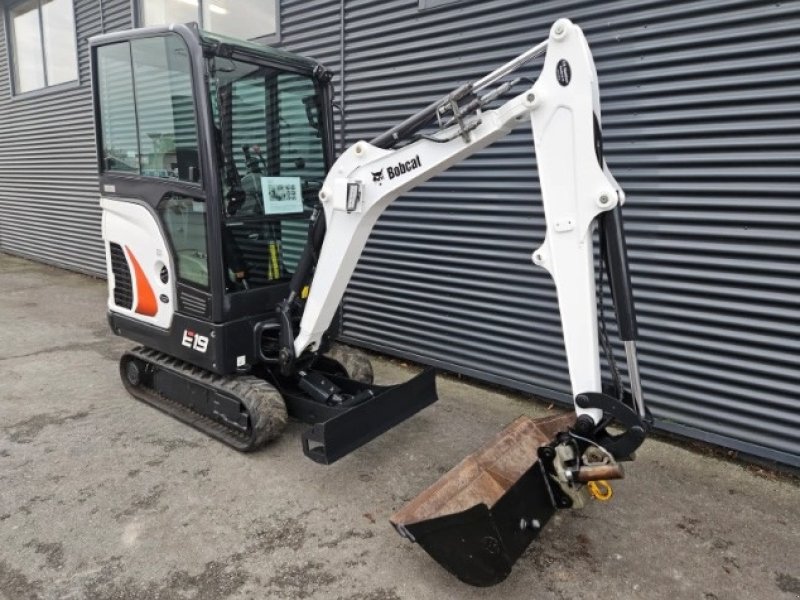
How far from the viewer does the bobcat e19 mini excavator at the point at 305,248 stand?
2.28 m

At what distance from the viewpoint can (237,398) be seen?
338 centimetres

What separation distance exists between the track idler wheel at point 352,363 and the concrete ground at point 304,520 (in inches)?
19.7

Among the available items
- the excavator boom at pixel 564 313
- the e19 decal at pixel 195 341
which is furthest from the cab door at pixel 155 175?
the excavator boom at pixel 564 313

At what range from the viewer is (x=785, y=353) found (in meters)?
3.28

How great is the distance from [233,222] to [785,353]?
3372 millimetres

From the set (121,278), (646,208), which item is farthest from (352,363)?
(646,208)

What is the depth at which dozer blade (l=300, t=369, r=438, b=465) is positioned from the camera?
2.96m

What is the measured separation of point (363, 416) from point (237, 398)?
81 cm

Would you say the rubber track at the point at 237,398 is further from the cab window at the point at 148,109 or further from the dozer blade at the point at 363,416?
the cab window at the point at 148,109

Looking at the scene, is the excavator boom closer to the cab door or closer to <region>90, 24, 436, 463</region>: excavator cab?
<region>90, 24, 436, 463</region>: excavator cab

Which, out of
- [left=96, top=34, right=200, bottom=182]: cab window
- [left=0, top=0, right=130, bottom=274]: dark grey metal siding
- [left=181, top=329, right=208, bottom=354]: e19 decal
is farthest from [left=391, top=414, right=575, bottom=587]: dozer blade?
[left=0, top=0, right=130, bottom=274]: dark grey metal siding

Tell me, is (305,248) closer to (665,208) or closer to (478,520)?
(478,520)

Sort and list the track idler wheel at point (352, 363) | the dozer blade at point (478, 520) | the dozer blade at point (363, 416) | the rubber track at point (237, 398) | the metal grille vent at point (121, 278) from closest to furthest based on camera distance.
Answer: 1. the dozer blade at point (478, 520)
2. the dozer blade at point (363, 416)
3. the rubber track at point (237, 398)
4. the metal grille vent at point (121, 278)
5. the track idler wheel at point (352, 363)

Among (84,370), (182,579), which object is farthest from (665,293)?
(84,370)
